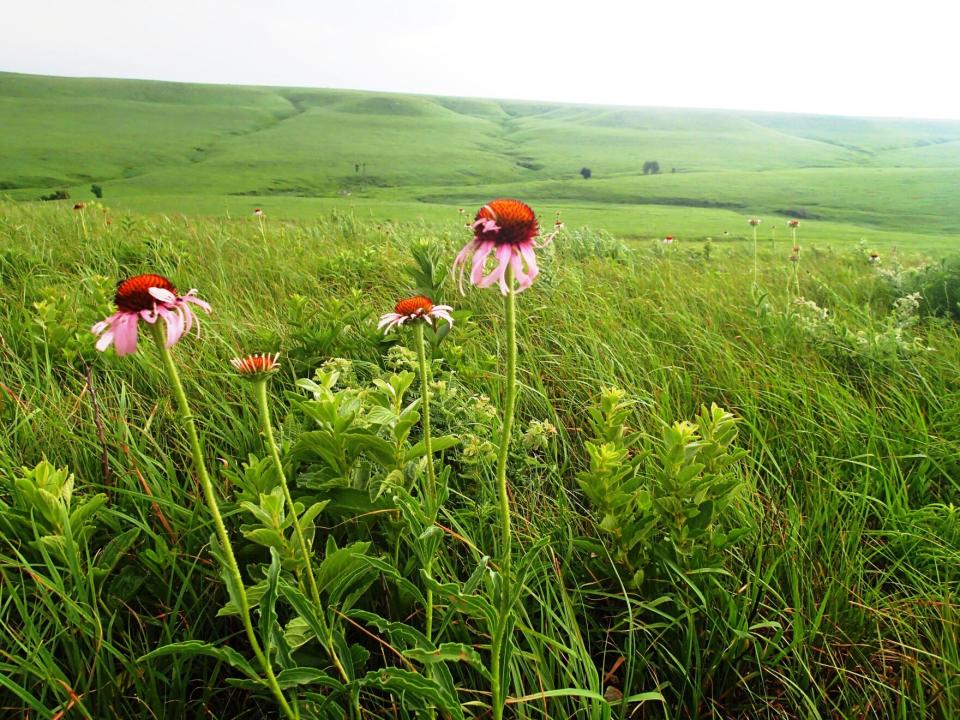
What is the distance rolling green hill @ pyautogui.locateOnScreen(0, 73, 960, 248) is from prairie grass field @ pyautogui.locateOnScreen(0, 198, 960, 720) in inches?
463

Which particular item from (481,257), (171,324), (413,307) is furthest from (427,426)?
(171,324)

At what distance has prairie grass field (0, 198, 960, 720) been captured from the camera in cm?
114

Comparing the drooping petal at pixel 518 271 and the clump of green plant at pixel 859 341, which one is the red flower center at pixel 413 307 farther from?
the clump of green plant at pixel 859 341

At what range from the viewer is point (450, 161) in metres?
58.8

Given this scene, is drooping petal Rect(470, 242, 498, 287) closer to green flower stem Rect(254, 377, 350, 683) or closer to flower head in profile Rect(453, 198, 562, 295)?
flower head in profile Rect(453, 198, 562, 295)

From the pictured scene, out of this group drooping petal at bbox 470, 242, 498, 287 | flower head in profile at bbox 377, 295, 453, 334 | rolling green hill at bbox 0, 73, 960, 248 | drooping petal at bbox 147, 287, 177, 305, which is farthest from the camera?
rolling green hill at bbox 0, 73, 960, 248

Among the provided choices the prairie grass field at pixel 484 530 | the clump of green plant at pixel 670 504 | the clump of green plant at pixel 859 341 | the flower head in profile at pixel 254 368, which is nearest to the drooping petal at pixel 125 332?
the flower head in profile at pixel 254 368

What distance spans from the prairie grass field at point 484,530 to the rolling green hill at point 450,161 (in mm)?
11755

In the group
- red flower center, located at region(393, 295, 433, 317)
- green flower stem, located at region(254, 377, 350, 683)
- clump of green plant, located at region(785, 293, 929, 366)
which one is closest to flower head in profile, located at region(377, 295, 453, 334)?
red flower center, located at region(393, 295, 433, 317)

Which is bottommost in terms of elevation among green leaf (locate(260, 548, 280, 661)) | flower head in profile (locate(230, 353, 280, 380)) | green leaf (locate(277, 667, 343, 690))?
green leaf (locate(277, 667, 343, 690))

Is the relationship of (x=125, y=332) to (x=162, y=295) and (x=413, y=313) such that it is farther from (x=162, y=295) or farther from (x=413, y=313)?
(x=413, y=313)

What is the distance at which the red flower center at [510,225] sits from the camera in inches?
37.9

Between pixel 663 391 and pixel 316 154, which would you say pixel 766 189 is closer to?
pixel 316 154

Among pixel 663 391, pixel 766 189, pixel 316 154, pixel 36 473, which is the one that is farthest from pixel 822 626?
pixel 316 154
